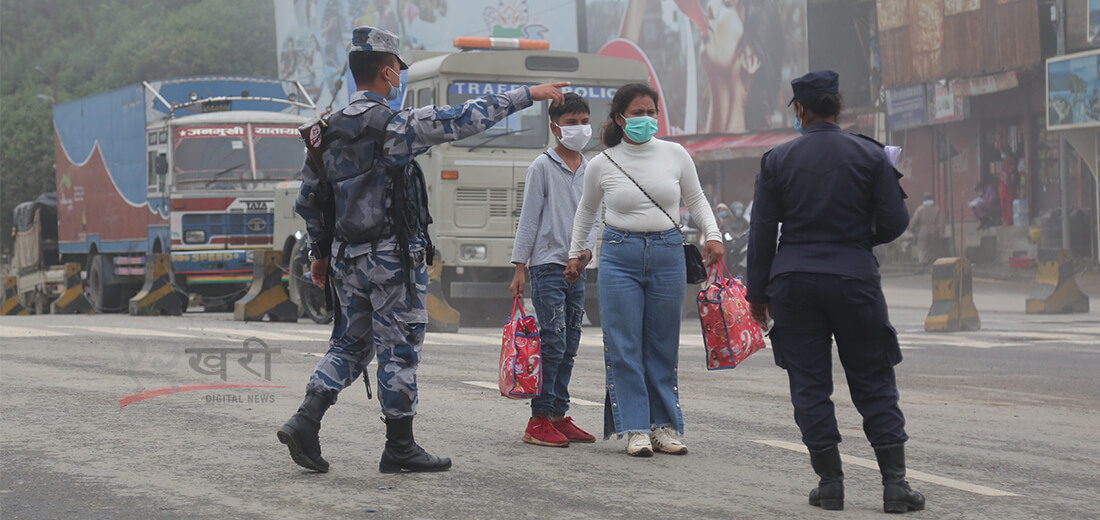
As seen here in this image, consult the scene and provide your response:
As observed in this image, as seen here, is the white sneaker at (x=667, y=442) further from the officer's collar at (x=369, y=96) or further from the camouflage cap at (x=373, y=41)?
the camouflage cap at (x=373, y=41)

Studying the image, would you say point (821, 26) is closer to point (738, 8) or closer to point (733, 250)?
point (738, 8)

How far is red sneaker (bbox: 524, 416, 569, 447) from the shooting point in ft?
23.1

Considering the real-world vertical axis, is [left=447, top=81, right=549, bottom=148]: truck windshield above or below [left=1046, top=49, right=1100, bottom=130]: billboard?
below

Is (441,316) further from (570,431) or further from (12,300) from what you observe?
(12,300)

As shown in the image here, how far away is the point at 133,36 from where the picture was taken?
7181 centimetres

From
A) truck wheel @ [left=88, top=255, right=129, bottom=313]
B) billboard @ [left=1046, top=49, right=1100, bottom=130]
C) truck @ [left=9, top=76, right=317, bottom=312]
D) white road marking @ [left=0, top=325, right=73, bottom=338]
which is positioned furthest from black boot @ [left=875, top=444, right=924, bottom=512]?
billboard @ [left=1046, top=49, right=1100, bottom=130]

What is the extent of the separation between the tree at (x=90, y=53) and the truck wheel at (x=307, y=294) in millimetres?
34845

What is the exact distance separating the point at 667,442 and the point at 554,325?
0.86 metres

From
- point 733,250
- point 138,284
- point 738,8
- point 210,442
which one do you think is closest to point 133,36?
point 738,8

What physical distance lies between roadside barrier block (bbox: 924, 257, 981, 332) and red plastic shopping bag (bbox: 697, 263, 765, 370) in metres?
10.7

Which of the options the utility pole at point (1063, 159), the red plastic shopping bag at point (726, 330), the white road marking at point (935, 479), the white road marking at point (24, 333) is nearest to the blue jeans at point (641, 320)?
the red plastic shopping bag at point (726, 330)

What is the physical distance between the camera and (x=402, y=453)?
20.0 ft

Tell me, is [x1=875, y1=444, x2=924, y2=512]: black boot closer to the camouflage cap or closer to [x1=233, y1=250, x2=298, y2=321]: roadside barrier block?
the camouflage cap

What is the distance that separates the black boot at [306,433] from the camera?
5922 millimetres
